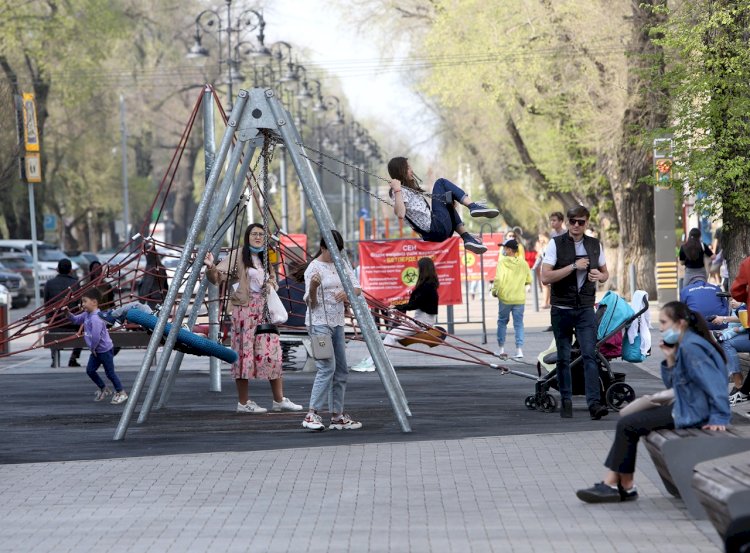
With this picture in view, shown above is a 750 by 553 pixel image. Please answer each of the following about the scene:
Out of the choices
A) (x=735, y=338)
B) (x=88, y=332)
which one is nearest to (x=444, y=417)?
(x=735, y=338)

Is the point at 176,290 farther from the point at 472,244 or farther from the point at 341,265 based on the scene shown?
the point at 472,244

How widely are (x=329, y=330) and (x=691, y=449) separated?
16.9ft

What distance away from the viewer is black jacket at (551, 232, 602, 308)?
13.2 meters

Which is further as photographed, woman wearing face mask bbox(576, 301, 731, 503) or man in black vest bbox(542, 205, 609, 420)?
man in black vest bbox(542, 205, 609, 420)

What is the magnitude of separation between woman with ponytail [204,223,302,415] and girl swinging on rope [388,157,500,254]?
6.13ft

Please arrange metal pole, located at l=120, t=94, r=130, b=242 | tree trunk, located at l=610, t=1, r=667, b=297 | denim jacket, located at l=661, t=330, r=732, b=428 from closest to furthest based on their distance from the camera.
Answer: denim jacket, located at l=661, t=330, r=732, b=428 → tree trunk, located at l=610, t=1, r=667, b=297 → metal pole, located at l=120, t=94, r=130, b=242

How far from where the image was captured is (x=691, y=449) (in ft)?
27.3

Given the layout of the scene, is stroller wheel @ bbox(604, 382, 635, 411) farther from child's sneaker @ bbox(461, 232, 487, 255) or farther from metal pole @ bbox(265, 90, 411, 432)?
child's sneaker @ bbox(461, 232, 487, 255)

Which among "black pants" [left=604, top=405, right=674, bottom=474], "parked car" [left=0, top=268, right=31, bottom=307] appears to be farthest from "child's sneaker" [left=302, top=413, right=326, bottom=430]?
"parked car" [left=0, top=268, right=31, bottom=307]

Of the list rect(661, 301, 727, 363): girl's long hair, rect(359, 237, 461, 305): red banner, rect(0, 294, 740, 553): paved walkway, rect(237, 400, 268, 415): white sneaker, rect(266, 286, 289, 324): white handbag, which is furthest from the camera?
rect(359, 237, 461, 305): red banner

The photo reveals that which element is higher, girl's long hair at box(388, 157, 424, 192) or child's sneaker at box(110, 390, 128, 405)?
girl's long hair at box(388, 157, 424, 192)

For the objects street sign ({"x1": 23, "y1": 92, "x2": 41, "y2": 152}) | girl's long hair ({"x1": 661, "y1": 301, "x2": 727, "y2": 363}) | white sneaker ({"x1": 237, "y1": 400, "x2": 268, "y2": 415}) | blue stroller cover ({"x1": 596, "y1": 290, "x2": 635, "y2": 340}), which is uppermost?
street sign ({"x1": 23, "y1": 92, "x2": 41, "y2": 152})

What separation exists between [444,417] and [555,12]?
877 inches

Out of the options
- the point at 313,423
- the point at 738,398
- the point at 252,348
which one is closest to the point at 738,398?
the point at 738,398
